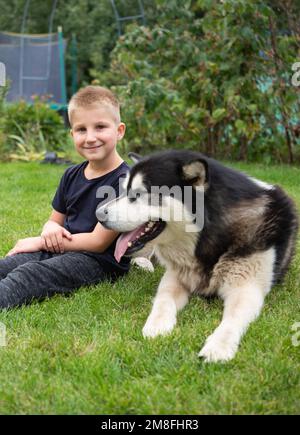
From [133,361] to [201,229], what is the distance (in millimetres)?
732

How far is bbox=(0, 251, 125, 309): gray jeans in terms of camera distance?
2455mm

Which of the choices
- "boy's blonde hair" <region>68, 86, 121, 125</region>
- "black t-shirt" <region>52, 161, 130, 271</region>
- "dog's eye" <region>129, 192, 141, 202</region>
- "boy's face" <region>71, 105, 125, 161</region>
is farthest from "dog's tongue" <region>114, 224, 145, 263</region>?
"boy's blonde hair" <region>68, 86, 121, 125</region>

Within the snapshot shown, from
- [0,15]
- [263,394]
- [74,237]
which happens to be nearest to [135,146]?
[74,237]

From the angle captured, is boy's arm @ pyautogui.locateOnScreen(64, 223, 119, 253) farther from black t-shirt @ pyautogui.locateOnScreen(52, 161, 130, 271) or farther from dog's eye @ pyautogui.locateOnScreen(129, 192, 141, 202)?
dog's eye @ pyautogui.locateOnScreen(129, 192, 141, 202)

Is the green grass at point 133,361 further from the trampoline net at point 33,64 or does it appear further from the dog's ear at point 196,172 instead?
the trampoline net at point 33,64

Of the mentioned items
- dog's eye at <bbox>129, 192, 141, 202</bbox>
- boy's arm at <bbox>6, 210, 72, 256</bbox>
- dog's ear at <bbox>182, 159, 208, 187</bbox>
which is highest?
dog's ear at <bbox>182, 159, 208, 187</bbox>

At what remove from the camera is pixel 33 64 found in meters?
15.1

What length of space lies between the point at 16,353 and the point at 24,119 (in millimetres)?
7390

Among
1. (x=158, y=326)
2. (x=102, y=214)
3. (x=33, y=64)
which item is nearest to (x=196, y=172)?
(x=102, y=214)

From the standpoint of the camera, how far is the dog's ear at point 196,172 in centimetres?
223

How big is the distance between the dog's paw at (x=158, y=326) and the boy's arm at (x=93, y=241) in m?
0.64

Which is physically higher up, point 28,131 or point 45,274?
point 28,131

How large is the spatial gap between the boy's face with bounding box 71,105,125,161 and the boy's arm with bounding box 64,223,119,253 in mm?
415

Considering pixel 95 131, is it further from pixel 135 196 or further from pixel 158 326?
pixel 158 326
